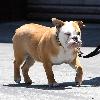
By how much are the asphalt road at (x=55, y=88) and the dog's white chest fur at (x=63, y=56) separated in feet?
1.45

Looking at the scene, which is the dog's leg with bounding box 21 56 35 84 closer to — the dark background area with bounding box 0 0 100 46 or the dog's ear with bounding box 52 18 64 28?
the dog's ear with bounding box 52 18 64 28

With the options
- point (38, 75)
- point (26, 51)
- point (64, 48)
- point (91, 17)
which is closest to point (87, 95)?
point (64, 48)

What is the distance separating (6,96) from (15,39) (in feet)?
5.03

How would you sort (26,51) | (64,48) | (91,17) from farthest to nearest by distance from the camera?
1. (91,17)
2. (26,51)
3. (64,48)

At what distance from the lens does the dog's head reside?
8.84 metres

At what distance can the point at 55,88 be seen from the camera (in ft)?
30.0

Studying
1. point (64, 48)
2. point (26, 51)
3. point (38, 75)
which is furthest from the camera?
point (38, 75)

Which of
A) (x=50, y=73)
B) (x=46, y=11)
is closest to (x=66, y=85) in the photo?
(x=50, y=73)

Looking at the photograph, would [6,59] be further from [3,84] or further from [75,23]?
[75,23]

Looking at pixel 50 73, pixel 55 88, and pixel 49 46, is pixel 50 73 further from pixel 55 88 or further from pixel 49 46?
pixel 49 46

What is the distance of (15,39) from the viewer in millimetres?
9852

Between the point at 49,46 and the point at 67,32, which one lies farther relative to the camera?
the point at 49,46

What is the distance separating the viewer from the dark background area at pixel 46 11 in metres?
24.2

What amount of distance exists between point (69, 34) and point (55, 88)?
90cm
